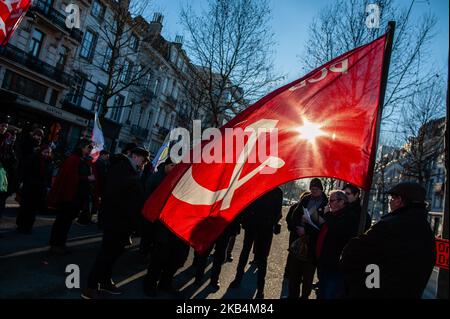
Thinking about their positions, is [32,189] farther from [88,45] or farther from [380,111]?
[88,45]

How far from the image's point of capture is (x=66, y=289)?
4539mm

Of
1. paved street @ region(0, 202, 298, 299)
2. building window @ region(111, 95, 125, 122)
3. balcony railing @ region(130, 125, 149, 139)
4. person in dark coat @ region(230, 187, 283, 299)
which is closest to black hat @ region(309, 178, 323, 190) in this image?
person in dark coat @ region(230, 187, 283, 299)

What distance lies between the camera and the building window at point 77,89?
28.3 meters

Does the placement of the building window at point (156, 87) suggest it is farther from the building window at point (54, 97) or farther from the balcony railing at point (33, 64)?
the building window at point (54, 97)

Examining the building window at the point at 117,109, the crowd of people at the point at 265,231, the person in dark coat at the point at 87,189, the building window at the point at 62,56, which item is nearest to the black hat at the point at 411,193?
the crowd of people at the point at 265,231

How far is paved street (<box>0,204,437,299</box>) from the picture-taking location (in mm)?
4449

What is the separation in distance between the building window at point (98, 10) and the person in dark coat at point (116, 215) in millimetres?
28012

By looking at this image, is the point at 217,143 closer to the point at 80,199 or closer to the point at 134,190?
the point at 134,190

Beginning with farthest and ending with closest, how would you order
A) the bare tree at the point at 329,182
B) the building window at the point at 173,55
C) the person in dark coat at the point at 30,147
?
the building window at the point at 173,55, the bare tree at the point at 329,182, the person in dark coat at the point at 30,147

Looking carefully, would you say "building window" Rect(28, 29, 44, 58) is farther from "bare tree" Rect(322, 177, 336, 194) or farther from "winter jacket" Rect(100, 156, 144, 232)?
"winter jacket" Rect(100, 156, 144, 232)

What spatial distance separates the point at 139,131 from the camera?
125 ft

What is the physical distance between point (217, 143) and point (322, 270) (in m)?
2.31

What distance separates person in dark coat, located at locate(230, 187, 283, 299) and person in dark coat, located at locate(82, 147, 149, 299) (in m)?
1.99

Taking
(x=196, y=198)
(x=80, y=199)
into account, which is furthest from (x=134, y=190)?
(x=80, y=199)
